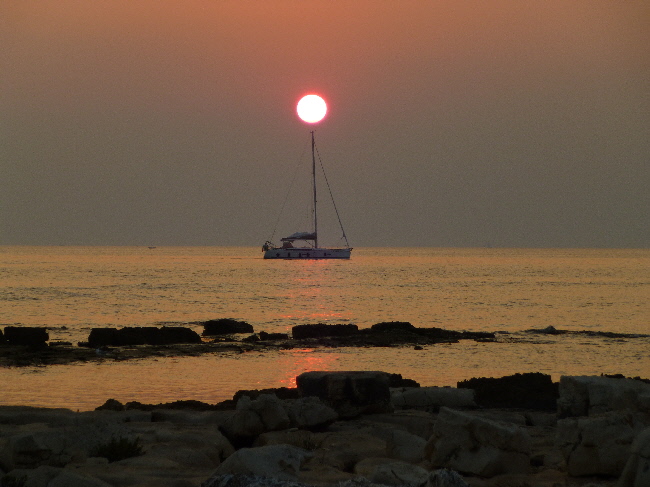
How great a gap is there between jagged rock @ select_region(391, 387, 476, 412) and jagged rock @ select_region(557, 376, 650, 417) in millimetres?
3593

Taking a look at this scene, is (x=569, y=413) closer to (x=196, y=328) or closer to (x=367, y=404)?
(x=367, y=404)

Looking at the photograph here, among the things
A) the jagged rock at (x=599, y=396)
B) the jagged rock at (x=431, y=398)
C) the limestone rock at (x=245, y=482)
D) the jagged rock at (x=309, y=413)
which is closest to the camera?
the limestone rock at (x=245, y=482)

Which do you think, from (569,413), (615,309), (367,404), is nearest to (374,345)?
(367,404)

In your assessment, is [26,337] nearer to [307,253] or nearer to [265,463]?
[265,463]

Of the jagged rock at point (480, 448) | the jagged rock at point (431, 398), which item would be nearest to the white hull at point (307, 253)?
the jagged rock at point (431, 398)

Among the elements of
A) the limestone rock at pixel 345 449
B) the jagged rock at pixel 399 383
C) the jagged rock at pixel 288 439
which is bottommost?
the jagged rock at pixel 399 383

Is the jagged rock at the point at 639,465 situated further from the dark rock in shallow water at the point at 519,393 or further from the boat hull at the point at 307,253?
the boat hull at the point at 307,253

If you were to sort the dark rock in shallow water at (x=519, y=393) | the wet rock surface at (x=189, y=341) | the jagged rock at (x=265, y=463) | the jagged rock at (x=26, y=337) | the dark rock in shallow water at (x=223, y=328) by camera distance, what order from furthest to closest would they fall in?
the dark rock in shallow water at (x=223, y=328) → the jagged rock at (x=26, y=337) → the wet rock surface at (x=189, y=341) → the dark rock in shallow water at (x=519, y=393) → the jagged rock at (x=265, y=463)

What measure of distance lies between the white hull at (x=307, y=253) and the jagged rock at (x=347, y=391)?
125408 millimetres

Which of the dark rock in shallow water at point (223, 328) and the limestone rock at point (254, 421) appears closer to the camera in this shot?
the limestone rock at point (254, 421)

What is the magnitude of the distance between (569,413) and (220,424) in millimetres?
4183

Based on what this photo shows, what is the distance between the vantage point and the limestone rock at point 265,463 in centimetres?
650

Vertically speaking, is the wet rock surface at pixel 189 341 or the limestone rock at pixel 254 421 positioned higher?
the limestone rock at pixel 254 421

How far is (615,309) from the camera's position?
157 ft
